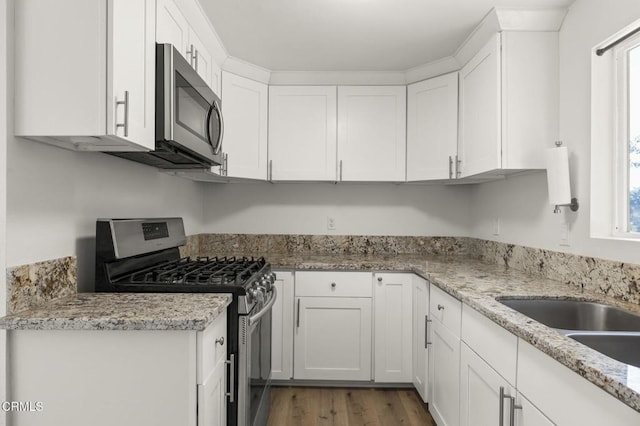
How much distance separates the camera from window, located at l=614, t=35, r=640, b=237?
159 centimetres

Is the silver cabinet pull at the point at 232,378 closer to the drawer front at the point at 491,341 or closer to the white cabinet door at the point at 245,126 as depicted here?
the drawer front at the point at 491,341

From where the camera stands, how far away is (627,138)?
5.36 feet

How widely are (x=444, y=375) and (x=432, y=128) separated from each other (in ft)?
5.29

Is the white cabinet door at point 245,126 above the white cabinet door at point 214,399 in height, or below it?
above

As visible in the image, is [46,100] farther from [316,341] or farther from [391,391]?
[391,391]

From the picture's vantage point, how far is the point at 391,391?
257 cm

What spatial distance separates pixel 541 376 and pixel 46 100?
1697 mm

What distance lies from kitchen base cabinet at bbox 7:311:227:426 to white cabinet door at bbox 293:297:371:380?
4.68 ft

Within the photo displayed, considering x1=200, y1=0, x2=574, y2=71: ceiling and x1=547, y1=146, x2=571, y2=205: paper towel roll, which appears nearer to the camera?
x1=547, y1=146, x2=571, y2=205: paper towel roll

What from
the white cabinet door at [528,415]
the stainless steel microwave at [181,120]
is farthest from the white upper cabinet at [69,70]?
the white cabinet door at [528,415]

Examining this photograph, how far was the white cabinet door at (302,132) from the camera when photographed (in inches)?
111

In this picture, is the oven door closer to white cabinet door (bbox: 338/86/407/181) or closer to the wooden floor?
the wooden floor

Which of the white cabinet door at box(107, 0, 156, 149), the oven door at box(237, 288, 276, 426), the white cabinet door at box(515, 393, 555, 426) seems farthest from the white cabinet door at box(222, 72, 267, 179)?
the white cabinet door at box(515, 393, 555, 426)

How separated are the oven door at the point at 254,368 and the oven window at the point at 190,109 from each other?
0.88 metres
